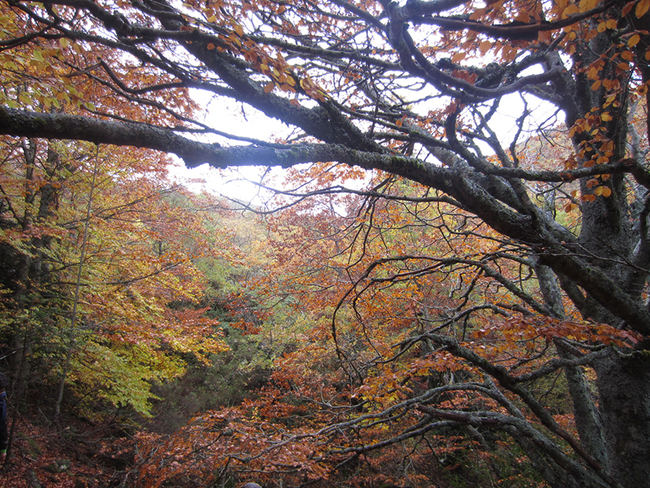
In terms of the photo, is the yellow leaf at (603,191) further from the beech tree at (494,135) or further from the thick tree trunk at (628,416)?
the thick tree trunk at (628,416)

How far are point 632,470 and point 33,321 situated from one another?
8.24 m

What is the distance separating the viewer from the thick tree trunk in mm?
2631

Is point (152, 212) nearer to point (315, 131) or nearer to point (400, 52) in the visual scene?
point (315, 131)

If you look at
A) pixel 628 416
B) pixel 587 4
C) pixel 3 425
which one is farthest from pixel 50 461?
pixel 587 4

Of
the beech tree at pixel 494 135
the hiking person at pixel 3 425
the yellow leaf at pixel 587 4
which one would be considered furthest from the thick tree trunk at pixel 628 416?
the hiking person at pixel 3 425

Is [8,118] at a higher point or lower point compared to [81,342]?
higher

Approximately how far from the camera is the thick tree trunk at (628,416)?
2.63 metres

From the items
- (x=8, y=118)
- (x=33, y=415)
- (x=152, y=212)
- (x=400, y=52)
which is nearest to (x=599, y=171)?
(x=400, y=52)

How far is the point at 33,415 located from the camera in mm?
6871

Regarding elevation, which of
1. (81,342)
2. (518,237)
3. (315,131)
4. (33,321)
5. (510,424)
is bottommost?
(510,424)

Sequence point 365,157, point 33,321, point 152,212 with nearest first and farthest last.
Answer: point 365,157 → point 33,321 → point 152,212

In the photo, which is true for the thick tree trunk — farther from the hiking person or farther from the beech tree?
the hiking person

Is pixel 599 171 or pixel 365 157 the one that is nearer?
pixel 599 171

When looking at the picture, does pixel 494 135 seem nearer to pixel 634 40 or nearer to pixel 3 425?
pixel 634 40
